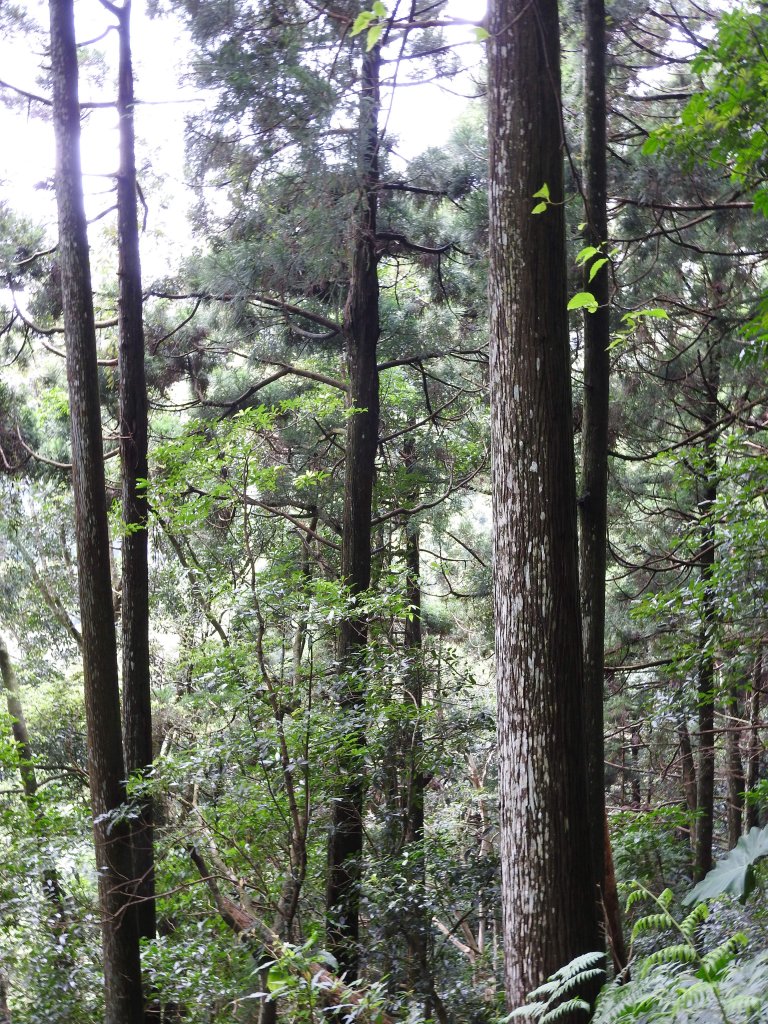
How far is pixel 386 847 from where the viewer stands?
613 cm

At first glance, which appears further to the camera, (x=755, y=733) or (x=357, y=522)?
(x=755, y=733)

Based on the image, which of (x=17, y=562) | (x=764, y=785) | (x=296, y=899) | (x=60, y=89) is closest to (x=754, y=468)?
(x=764, y=785)

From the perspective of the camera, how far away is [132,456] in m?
7.49

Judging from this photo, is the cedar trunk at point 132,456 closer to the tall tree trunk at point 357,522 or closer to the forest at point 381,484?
the forest at point 381,484

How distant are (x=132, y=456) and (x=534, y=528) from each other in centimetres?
495

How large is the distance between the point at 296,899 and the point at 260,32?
5.61 m

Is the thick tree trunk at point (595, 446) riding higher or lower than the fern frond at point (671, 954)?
higher

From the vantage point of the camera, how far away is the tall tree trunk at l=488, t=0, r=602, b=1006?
10.7 feet

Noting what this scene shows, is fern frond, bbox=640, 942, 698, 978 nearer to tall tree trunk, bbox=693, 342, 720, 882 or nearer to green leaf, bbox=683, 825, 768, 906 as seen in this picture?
green leaf, bbox=683, 825, 768, 906

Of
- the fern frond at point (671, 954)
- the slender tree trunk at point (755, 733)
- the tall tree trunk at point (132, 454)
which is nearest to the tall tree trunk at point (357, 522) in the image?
the tall tree trunk at point (132, 454)

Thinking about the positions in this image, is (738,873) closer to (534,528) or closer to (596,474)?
(534,528)

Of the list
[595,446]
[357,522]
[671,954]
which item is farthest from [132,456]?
[671,954]

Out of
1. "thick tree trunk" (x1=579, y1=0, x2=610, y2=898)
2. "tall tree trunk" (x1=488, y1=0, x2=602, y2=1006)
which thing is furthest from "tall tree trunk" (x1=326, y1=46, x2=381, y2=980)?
"tall tree trunk" (x1=488, y1=0, x2=602, y2=1006)

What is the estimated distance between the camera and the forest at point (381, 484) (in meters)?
3.39
